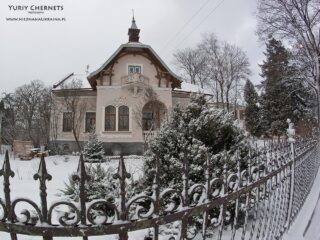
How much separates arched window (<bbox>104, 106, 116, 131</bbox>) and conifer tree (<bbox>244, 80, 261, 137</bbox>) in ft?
56.4

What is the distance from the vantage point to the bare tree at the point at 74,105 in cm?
2444

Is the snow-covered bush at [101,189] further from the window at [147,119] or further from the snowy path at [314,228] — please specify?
the window at [147,119]

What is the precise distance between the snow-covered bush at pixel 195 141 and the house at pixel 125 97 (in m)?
16.7

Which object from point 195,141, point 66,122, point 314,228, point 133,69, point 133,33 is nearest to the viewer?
point 314,228

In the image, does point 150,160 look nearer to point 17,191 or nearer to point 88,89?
point 17,191

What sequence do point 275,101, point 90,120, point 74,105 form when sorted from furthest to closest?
point 275,101
point 90,120
point 74,105

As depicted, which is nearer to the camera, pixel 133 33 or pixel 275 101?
pixel 133 33

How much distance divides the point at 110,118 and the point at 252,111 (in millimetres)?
19702

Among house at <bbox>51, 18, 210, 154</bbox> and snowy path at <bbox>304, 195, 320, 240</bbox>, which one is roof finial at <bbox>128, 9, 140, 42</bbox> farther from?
snowy path at <bbox>304, 195, 320, 240</bbox>

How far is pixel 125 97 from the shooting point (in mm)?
23844

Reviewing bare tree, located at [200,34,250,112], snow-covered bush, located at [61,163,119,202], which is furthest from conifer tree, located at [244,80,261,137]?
snow-covered bush, located at [61,163,119,202]

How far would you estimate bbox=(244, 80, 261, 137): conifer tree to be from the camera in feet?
118

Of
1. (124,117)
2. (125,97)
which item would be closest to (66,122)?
(124,117)

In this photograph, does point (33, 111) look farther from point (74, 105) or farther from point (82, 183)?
point (82, 183)
